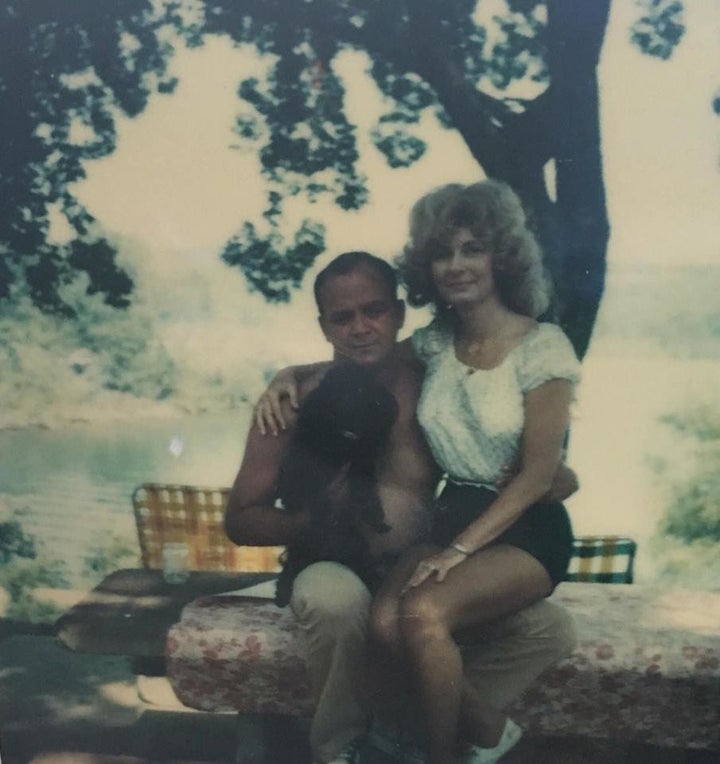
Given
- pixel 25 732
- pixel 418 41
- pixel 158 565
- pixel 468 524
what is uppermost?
pixel 418 41

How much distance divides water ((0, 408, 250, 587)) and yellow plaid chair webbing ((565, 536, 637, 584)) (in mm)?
862

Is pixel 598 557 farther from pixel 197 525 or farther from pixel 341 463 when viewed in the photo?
pixel 197 525

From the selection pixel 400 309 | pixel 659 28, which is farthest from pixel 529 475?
pixel 659 28

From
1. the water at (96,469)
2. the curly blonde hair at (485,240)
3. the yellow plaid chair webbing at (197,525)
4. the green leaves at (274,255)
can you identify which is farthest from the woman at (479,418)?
→ the water at (96,469)

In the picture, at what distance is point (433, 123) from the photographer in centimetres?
203

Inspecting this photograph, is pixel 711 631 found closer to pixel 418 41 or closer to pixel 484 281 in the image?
pixel 484 281

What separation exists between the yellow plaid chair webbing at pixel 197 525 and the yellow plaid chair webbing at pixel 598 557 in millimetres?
726

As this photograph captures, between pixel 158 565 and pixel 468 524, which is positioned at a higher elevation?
pixel 468 524

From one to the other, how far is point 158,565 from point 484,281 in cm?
111

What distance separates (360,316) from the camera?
2.09 metres

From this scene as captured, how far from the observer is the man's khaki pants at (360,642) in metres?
2.11

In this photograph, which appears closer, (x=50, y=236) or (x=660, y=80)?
(x=660, y=80)

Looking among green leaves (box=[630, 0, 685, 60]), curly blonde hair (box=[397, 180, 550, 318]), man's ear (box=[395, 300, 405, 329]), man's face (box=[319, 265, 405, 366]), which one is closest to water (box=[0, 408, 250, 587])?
man's face (box=[319, 265, 405, 366])

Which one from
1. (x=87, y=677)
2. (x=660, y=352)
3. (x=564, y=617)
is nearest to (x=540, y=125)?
(x=660, y=352)
